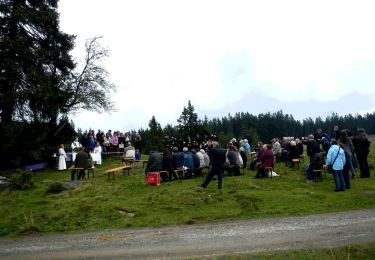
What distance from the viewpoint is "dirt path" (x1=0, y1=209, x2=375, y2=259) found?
444 inches

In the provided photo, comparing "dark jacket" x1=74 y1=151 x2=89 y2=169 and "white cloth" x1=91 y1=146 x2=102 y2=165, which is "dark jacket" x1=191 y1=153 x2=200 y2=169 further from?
"white cloth" x1=91 y1=146 x2=102 y2=165

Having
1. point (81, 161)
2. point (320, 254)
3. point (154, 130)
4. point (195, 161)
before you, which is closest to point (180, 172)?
point (195, 161)

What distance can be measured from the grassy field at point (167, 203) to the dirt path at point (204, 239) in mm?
1001

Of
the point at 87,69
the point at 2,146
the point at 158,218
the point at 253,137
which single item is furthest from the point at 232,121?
the point at 158,218

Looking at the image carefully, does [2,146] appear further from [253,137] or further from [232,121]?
[232,121]

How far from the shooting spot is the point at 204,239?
12539 millimetres

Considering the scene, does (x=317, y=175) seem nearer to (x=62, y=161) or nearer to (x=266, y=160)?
(x=266, y=160)

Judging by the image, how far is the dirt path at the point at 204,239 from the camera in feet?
37.0

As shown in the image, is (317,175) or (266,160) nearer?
(317,175)

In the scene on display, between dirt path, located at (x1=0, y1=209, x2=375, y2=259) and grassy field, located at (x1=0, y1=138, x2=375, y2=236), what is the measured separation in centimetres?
100

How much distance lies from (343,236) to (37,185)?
1658cm

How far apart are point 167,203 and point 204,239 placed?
5254 mm

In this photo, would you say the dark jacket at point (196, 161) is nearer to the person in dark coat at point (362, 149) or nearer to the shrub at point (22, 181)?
the person in dark coat at point (362, 149)

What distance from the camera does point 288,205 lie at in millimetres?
16688
